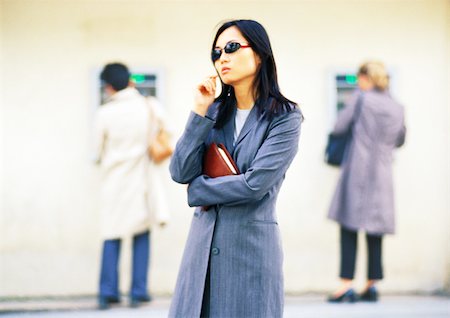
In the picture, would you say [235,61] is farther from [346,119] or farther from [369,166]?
[369,166]

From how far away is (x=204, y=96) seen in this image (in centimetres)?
316

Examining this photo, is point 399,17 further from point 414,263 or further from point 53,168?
point 53,168

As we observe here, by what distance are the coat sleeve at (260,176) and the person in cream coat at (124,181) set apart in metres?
2.79

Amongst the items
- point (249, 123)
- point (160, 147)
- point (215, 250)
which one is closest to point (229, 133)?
point (249, 123)

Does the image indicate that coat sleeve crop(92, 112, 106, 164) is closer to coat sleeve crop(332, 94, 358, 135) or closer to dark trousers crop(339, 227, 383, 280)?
coat sleeve crop(332, 94, 358, 135)

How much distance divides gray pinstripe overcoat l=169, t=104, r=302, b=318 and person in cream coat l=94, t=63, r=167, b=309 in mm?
2765

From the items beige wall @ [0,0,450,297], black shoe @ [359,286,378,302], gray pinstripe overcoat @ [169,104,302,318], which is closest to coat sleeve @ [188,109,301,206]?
gray pinstripe overcoat @ [169,104,302,318]

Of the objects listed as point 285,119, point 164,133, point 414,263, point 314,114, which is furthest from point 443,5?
point 285,119

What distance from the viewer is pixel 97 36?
21.4 ft

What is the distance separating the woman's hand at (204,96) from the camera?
3131 mm

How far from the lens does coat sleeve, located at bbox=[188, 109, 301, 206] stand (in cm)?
305

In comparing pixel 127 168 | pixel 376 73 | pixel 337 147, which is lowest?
pixel 127 168

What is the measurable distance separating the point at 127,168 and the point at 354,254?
1773 mm

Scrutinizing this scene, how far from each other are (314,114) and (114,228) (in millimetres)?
1868
